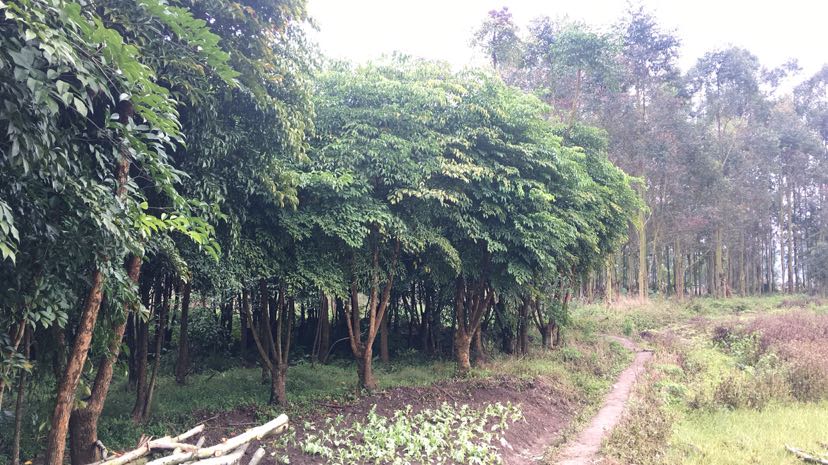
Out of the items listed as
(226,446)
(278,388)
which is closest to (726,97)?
(278,388)

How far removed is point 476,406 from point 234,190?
→ 6039 mm

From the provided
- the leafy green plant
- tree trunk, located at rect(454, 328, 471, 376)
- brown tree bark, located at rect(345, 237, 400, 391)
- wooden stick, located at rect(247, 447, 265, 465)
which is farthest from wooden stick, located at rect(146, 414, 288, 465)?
tree trunk, located at rect(454, 328, 471, 376)

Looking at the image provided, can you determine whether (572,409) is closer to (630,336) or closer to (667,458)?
(667,458)

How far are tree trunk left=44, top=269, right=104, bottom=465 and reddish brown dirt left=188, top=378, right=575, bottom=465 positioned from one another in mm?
2107

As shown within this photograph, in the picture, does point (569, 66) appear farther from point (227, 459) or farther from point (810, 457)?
point (227, 459)

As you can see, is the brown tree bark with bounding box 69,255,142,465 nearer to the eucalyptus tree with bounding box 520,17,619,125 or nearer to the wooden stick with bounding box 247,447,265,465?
the wooden stick with bounding box 247,447,265,465

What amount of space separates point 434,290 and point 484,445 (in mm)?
7692

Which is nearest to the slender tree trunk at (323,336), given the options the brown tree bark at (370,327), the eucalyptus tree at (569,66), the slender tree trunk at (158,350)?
the brown tree bark at (370,327)

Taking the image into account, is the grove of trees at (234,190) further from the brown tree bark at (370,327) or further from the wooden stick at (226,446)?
the wooden stick at (226,446)

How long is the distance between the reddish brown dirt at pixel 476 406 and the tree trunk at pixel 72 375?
2.11 m

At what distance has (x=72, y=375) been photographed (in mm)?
5250

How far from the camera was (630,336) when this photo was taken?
23.1 meters

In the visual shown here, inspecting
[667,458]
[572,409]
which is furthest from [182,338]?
[667,458]

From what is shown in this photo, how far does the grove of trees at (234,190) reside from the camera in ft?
13.2
